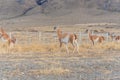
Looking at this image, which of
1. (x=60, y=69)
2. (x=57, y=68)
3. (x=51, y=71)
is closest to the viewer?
(x=51, y=71)

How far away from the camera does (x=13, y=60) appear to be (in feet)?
66.1

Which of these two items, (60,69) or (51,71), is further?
(60,69)

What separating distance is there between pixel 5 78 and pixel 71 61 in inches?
248

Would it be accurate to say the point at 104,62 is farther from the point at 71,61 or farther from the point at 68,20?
the point at 68,20

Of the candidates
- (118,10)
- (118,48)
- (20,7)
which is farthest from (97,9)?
(118,48)

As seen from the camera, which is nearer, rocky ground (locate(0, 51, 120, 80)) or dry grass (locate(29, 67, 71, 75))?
rocky ground (locate(0, 51, 120, 80))

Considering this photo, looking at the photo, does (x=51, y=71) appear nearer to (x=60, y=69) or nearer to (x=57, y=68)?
(x=60, y=69)

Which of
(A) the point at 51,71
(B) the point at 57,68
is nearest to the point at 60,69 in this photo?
(B) the point at 57,68

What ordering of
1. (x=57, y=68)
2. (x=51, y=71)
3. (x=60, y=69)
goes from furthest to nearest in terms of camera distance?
1. (x=57, y=68)
2. (x=60, y=69)
3. (x=51, y=71)

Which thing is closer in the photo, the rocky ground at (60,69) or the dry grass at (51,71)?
the rocky ground at (60,69)

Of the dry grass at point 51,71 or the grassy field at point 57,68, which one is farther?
the dry grass at point 51,71

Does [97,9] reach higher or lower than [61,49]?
lower

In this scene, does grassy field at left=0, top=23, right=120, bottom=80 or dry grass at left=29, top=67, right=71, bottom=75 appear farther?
dry grass at left=29, top=67, right=71, bottom=75

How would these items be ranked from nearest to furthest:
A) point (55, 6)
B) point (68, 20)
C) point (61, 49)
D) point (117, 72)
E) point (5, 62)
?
point (117, 72), point (5, 62), point (61, 49), point (68, 20), point (55, 6)
